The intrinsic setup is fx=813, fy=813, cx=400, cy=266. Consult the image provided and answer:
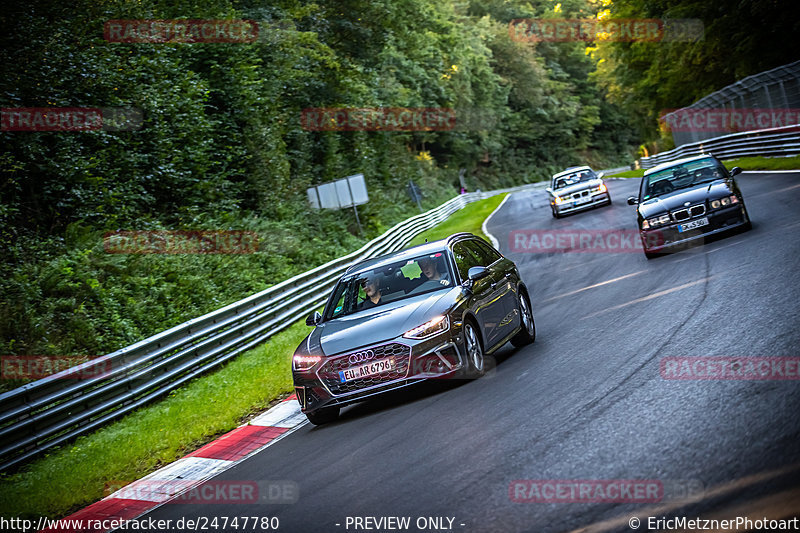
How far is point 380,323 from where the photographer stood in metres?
8.21

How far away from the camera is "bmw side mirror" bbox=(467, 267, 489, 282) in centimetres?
891

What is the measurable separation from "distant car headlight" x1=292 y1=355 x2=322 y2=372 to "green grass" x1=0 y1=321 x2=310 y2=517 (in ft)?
5.26

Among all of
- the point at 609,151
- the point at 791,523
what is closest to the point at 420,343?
the point at 791,523

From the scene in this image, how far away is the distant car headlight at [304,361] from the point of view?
26.9 feet

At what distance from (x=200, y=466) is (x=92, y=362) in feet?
11.5

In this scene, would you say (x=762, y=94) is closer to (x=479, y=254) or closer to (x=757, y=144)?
(x=757, y=144)
